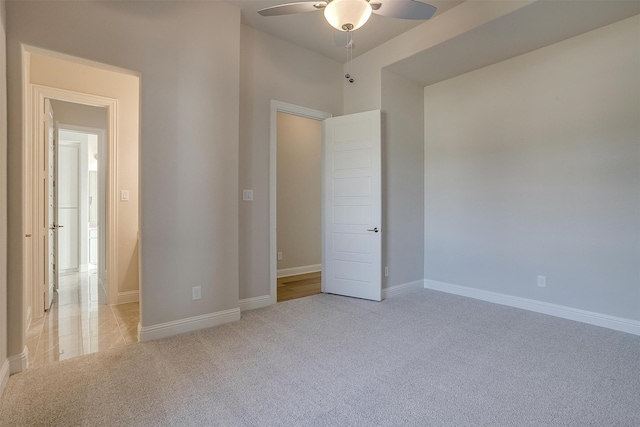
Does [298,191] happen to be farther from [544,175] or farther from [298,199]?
[544,175]

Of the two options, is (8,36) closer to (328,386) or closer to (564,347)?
(328,386)

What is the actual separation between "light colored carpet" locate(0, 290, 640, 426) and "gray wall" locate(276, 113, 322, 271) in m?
2.41

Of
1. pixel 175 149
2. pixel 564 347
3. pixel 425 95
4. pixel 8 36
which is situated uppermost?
pixel 425 95

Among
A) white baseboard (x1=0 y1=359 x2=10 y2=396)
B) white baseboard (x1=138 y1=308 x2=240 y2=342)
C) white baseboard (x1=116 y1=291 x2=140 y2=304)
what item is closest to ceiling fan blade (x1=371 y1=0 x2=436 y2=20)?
white baseboard (x1=138 y1=308 x2=240 y2=342)

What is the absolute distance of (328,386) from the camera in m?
1.94

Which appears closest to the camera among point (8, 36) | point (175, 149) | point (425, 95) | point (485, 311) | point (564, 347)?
point (8, 36)

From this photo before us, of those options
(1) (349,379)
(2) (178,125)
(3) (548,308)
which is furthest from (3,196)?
(3) (548,308)

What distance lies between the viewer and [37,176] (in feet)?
10.2

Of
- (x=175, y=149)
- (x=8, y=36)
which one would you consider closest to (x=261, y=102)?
(x=175, y=149)

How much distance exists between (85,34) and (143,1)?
56cm

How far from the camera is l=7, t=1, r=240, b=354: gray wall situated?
2.38 metres

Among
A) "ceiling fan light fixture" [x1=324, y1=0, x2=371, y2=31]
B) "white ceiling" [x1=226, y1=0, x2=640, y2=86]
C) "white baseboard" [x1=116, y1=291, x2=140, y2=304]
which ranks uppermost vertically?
"white ceiling" [x1=226, y1=0, x2=640, y2=86]

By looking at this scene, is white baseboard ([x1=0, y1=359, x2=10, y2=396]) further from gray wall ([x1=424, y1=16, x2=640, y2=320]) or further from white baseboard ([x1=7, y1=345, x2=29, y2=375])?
gray wall ([x1=424, y1=16, x2=640, y2=320])

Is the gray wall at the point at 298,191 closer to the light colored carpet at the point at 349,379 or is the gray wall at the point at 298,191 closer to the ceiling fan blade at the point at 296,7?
the light colored carpet at the point at 349,379
